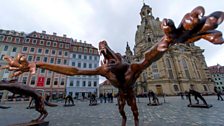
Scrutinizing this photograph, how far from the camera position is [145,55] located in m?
1.37

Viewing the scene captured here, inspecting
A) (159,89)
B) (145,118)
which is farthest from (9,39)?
(159,89)

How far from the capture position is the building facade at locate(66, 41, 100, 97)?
109ft

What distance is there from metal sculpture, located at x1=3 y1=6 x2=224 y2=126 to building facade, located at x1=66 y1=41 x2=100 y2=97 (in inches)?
1328

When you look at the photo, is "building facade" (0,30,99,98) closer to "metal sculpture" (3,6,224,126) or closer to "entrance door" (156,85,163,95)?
"entrance door" (156,85,163,95)

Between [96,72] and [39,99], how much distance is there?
14.7 ft

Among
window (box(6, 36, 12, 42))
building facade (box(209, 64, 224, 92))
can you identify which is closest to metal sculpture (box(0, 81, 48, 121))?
window (box(6, 36, 12, 42))

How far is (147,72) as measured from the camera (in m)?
38.5

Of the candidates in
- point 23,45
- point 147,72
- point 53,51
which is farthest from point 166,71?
point 23,45

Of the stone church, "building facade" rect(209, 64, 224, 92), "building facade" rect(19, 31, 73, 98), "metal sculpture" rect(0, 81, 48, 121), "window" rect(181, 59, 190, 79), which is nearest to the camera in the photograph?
"metal sculpture" rect(0, 81, 48, 121)

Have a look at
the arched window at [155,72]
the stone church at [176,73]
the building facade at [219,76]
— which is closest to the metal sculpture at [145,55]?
the stone church at [176,73]

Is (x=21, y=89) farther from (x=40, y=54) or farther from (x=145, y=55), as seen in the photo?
(x=40, y=54)

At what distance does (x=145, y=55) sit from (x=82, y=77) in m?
35.4

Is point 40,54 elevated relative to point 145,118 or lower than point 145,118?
elevated

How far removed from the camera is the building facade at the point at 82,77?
3328cm
